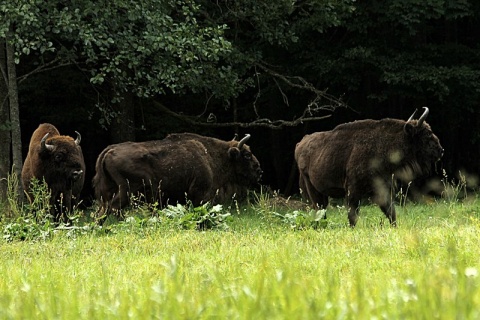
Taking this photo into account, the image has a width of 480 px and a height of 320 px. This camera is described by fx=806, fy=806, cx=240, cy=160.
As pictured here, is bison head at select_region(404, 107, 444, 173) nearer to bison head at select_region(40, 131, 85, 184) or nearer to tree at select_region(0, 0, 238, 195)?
tree at select_region(0, 0, 238, 195)

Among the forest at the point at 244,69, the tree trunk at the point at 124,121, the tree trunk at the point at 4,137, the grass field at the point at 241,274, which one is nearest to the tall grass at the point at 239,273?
the grass field at the point at 241,274

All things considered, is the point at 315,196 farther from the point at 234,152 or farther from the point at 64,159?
the point at 64,159

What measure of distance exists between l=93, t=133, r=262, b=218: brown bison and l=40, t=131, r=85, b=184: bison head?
416mm

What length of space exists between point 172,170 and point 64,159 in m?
1.95

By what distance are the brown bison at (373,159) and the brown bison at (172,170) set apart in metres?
2.31

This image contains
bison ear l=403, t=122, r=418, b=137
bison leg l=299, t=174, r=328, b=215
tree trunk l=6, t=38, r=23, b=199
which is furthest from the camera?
tree trunk l=6, t=38, r=23, b=199

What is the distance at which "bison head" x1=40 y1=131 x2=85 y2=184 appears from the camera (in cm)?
1442

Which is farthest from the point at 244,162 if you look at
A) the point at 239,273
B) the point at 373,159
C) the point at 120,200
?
the point at 239,273

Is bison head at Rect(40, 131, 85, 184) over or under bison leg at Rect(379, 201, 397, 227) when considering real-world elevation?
over

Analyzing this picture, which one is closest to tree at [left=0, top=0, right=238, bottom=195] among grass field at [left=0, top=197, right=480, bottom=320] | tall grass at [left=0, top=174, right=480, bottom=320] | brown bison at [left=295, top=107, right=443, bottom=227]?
brown bison at [left=295, top=107, right=443, bottom=227]

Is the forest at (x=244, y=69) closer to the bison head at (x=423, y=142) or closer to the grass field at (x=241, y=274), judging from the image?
the bison head at (x=423, y=142)

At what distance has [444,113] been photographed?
2405cm

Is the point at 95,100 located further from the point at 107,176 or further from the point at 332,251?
the point at 332,251

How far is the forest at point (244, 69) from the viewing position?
54.2 ft
